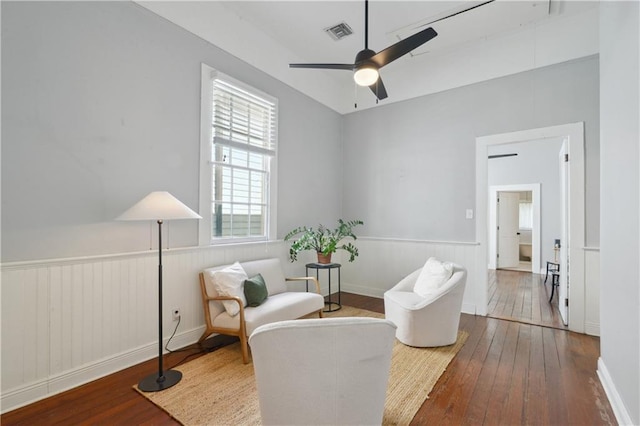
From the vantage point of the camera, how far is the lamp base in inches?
86.2

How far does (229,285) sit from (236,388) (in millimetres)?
876

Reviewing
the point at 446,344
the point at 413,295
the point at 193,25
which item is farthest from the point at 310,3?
the point at 446,344

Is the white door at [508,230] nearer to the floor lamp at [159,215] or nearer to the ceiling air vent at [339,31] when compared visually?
the ceiling air vent at [339,31]

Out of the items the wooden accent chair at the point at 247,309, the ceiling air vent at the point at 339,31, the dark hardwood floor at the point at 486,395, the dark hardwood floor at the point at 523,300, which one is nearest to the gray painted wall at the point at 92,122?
the wooden accent chair at the point at 247,309

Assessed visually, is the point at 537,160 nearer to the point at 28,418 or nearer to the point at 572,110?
the point at 572,110

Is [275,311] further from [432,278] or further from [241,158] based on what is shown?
[241,158]

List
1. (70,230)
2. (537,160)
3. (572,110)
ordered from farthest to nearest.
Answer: (537,160) → (572,110) → (70,230)

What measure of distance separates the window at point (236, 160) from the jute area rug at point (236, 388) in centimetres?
123

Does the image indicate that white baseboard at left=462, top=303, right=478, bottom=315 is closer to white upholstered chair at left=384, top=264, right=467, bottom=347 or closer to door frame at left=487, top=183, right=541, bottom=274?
white upholstered chair at left=384, top=264, right=467, bottom=347

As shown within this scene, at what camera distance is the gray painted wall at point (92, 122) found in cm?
202

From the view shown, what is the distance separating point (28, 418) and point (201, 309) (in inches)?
54.1

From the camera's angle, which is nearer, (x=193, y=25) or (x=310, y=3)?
(x=193, y=25)

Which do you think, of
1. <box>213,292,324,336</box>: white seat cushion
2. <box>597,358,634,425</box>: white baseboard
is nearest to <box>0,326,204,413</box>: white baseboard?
<box>213,292,324,336</box>: white seat cushion

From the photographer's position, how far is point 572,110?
347 centimetres
